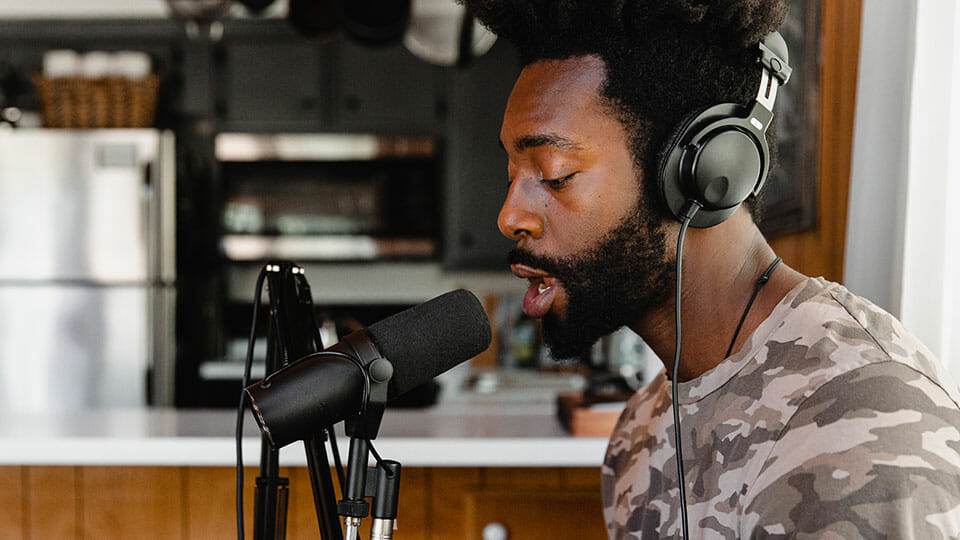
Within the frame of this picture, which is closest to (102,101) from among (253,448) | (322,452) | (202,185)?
(202,185)

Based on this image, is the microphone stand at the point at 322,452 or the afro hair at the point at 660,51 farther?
the afro hair at the point at 660,51

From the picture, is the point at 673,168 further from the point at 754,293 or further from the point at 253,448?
the point at 253,448

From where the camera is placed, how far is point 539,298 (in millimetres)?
806

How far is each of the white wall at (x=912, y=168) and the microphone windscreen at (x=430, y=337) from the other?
0.73m

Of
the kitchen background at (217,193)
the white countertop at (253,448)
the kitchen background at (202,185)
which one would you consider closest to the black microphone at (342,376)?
the white countertop at (253,448)

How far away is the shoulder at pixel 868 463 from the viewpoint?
570 mm

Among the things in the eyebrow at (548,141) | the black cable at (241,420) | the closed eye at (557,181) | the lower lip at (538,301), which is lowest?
the black cable at (241,420)

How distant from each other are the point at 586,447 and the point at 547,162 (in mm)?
885

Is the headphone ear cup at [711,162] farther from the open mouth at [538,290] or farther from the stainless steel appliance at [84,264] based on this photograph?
the stainless steel appliance at [84,264]

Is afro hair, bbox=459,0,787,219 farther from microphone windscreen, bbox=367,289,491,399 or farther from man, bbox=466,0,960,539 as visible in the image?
microphone windscreen, bbox=367,289,491,399

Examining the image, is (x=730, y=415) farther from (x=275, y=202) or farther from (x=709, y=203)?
(x=275, y=202)

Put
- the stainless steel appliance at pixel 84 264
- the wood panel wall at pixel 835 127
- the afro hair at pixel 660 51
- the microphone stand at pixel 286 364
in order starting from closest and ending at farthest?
the microphone stand at pixel 286 364
the afro hair at pixel 660 51
the wood panel wall at pixel 835 127
the stainless steel appliance at pixel 84 264

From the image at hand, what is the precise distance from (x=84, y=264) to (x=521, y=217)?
2.79 m

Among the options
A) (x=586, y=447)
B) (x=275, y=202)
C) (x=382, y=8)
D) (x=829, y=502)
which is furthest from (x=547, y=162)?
(x=275, y=202)
